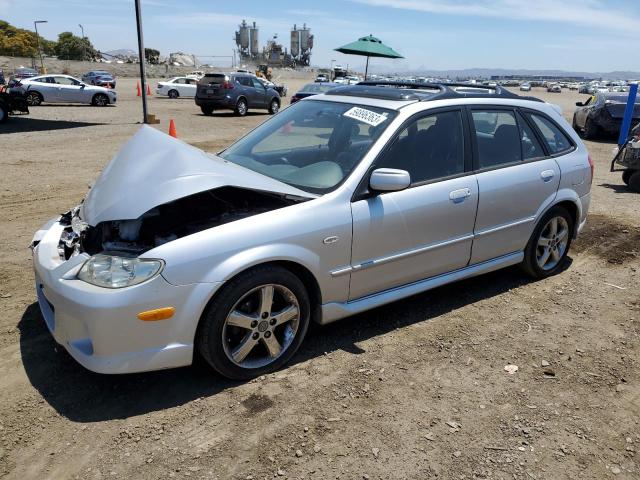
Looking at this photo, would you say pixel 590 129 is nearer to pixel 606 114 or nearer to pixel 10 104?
pixel 606 114

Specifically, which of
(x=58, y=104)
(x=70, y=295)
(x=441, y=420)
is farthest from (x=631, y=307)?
(x=58, y=104)

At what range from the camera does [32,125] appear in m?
15.6

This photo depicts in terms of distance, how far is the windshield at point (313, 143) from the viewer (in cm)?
363

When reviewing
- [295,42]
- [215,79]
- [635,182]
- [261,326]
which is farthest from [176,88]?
[295,42]

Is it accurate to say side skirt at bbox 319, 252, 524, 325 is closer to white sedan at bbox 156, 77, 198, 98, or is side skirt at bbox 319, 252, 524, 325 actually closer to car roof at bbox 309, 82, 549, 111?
car roof at bbox 309, 82, 549, 111

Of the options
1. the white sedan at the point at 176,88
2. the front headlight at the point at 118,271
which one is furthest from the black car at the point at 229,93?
the front headlight at the point at 118,271

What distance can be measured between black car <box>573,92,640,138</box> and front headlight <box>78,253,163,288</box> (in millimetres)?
16084

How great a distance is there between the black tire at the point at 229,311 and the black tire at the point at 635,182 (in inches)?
314

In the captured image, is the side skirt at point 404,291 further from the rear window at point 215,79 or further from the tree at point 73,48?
the tree at point 73,48

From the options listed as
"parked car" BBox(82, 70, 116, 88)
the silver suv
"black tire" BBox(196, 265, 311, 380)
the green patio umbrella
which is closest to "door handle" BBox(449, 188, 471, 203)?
the silver suv

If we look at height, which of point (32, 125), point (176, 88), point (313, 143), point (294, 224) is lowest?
point (32, 125)

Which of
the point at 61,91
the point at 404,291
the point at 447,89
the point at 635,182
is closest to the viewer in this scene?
the point at 404,291

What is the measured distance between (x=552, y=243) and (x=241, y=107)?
18.6 m

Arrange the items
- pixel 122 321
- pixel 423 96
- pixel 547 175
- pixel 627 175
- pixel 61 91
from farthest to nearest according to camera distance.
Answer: pixel 61 91, pixel 627 175, pixel 547 175, pixel 423 96, pixel 122 321
